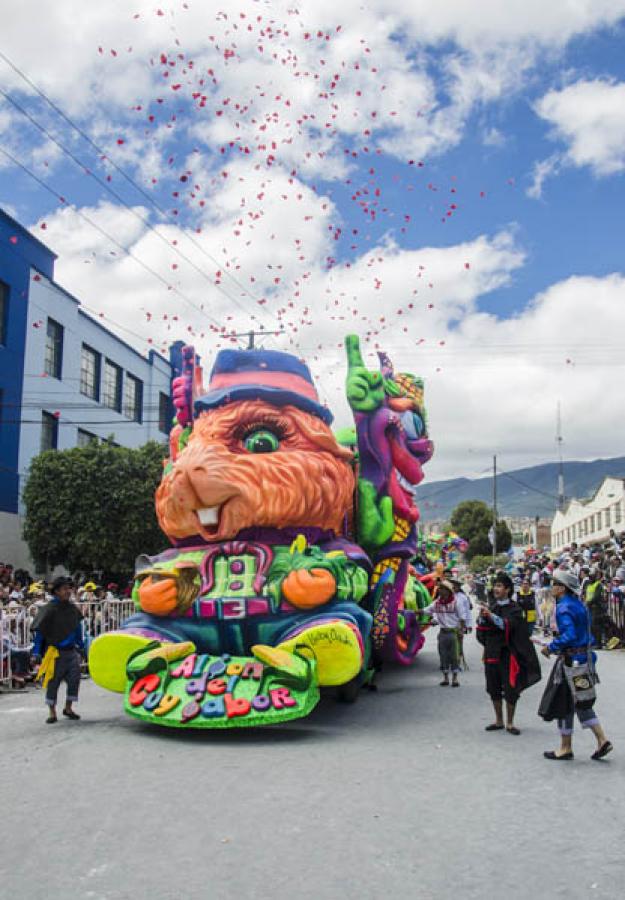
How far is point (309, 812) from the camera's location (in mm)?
4957

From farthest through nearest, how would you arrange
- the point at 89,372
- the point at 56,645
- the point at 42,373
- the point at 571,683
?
1. the point at 89,372
2. the point at 42,373
3. the point at 56,645
4. the point at 571,683

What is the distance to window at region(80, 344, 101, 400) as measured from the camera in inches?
1038

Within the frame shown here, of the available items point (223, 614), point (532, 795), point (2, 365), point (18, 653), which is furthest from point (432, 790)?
point (2, 365)

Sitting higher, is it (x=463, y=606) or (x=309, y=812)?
(x=463, y=606)

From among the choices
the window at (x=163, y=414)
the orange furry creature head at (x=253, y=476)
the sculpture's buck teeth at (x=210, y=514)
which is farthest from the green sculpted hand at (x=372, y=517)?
the window at (x=163, y=414)

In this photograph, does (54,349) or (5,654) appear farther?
(54,349)

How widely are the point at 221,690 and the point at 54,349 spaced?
1934 cm

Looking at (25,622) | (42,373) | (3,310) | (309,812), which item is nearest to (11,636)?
(25,622)

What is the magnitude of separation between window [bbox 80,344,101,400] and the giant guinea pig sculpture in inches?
719

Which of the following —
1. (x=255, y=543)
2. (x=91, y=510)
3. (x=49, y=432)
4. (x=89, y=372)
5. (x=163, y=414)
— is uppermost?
(x=89, y=372)

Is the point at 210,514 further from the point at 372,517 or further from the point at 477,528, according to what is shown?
the point at 477,528

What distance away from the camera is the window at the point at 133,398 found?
29.9 m

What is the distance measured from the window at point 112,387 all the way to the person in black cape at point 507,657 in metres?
22.2

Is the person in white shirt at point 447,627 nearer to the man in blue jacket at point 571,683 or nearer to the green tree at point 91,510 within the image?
the man in blue jacket at point 571,683
